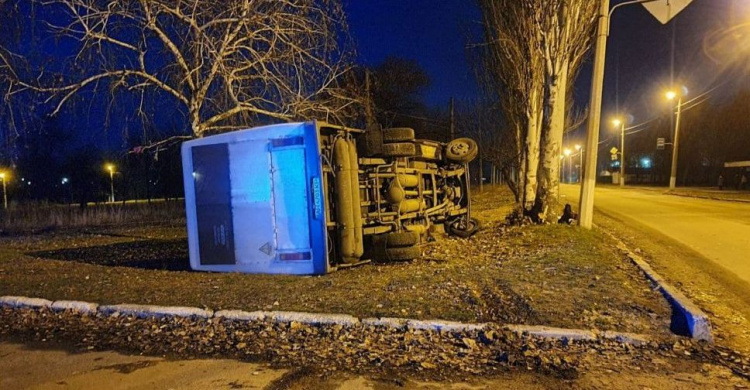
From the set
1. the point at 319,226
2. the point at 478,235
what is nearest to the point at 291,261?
the point at 319,226

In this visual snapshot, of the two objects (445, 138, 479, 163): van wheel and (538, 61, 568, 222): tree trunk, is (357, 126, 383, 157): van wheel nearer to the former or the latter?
(445, 138, 479, 163): van wheel

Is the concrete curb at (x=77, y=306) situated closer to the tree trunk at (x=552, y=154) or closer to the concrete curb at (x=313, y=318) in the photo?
the concrete curb at (x=313, y=318)

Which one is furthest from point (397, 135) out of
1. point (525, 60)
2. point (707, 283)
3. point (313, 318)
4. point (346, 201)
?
point (525, 60)

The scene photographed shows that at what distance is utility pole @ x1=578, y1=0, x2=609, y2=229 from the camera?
38.9 feet

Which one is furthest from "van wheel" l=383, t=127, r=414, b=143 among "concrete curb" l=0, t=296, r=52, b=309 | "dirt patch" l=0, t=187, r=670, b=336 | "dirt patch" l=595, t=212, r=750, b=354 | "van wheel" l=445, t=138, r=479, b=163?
"concrete curb" l=0, t=296, r=52, b=309

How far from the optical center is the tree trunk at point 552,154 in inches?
481

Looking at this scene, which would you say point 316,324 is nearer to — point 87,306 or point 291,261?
point 291,261

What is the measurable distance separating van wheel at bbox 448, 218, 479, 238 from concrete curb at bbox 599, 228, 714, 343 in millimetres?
4320

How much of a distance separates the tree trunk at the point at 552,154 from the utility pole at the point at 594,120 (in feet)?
2.13

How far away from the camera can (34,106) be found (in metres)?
10.9

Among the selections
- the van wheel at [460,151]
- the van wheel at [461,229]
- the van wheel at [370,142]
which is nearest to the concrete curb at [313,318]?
the van wheel at [370,142]

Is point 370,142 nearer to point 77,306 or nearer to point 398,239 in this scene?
point 398,239

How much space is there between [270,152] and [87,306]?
3.31 m

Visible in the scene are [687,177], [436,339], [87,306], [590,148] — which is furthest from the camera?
[687,177]
